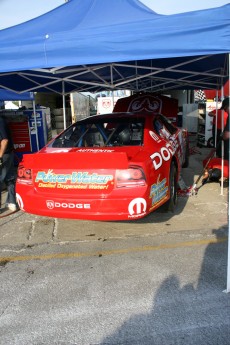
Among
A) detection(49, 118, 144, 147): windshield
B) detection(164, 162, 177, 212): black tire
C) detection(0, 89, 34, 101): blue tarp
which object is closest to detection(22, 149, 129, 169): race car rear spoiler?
detection(49, 118, 144, 147): windshield

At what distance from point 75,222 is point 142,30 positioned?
2872 mm

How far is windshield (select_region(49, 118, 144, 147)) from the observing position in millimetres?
4758

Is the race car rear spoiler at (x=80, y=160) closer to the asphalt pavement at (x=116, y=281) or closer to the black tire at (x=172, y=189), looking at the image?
the asphalt pavement at (x=116, y=281)

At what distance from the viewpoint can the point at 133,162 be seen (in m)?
3.73

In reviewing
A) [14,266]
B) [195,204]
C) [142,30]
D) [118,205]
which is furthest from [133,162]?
[195,204]

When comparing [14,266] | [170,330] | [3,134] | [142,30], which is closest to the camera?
[170,330]

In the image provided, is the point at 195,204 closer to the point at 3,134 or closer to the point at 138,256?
the point at 138,256

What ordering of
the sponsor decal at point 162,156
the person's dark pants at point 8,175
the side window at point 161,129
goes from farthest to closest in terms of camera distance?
the person's dark pants at point 8,175 < the side window at point 161,129 < the sponsor decal at point 162,156

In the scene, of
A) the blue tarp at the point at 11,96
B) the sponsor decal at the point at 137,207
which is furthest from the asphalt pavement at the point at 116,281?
the blue tarp at the point at 11,96

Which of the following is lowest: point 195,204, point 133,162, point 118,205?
point 195,204

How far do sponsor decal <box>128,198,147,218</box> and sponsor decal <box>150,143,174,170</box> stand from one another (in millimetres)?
534

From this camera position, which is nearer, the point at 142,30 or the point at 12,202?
the point at 142,30

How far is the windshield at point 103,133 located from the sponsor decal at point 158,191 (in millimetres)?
832

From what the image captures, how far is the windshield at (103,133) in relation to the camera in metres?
4.76
